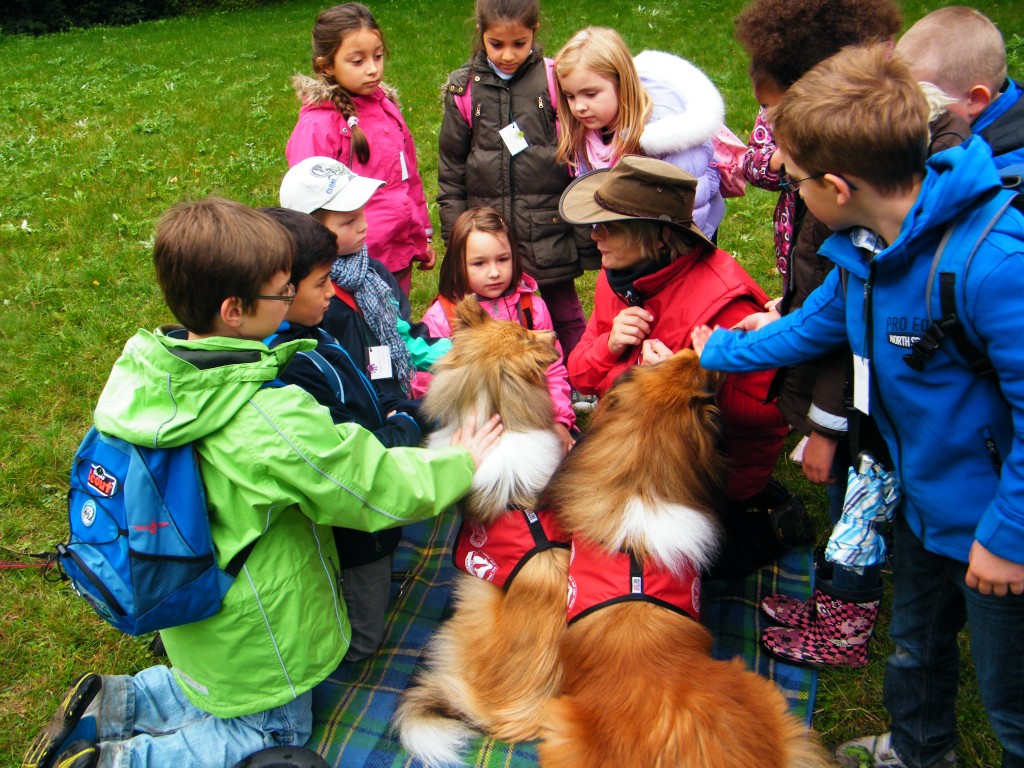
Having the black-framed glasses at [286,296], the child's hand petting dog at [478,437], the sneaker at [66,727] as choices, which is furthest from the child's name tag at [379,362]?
the sneaker at [66,727]

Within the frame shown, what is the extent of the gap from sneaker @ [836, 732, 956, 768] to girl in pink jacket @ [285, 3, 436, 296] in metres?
3.51

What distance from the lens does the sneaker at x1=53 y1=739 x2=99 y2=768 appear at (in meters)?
2.57

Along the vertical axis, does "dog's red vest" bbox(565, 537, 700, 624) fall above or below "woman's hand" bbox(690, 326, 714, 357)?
below

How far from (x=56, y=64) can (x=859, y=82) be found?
1724 centimetres

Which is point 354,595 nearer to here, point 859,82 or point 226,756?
point 226,756

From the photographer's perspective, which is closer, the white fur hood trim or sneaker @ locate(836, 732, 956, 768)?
sneaker @ locate(836, 732, 956, 768)

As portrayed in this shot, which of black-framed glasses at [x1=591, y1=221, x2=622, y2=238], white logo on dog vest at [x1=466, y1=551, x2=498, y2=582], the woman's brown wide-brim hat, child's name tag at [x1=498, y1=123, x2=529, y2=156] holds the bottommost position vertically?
white logo on dog vest at [x1=466, y1=551, x2=498, y2=582]

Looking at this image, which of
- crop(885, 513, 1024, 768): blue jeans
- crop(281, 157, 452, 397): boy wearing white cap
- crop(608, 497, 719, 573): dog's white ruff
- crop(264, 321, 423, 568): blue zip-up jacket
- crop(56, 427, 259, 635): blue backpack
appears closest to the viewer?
crop(885, 513, 1024, 768): blue jeans

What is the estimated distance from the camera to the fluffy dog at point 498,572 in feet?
9.50

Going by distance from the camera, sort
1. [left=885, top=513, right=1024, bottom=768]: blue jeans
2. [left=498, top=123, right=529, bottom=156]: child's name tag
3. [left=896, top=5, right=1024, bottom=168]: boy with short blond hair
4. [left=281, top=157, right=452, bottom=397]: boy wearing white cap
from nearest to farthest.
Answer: [left=885, top=513, right=1024, bottom=768]: blue jeans < [left=896, top=5, right=1024, bottom=168]: boy with short blond hair < [left=281, top=157, right=452, bottom=397]: boy wearing white cap < [left=498, top=123, right=529, bottom=156]: child's name tag

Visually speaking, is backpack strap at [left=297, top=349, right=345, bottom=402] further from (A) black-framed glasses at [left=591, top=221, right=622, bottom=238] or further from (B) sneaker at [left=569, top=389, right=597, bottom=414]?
(B) sneaker at [left=569, top=389, right=597, bottom=414]

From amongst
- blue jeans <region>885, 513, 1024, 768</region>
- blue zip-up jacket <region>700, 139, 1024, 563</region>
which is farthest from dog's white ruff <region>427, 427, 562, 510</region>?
blue jeans <region>885, 513, 1024, 768</region>

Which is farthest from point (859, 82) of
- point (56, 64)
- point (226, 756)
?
point (56, 64)

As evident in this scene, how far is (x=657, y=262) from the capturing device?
3.26m
